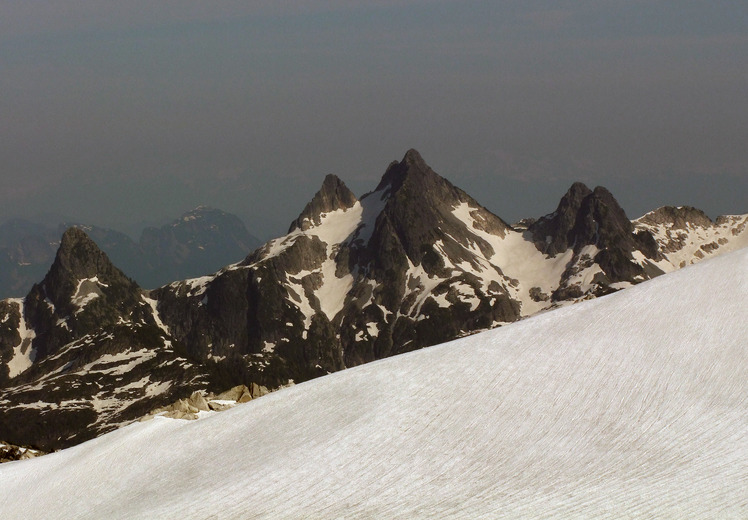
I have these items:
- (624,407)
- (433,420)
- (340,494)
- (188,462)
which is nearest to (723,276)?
(624,407)

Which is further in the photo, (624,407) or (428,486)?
(624,407)

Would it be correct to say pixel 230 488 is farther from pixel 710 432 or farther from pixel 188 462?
pixel 710 432

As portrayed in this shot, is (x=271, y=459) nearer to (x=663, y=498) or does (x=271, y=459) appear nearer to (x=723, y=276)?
(x=663, y=498)

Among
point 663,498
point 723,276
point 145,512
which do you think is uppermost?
point 723,276

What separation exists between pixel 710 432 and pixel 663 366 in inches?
356

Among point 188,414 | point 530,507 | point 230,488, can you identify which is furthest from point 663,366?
point 188,414

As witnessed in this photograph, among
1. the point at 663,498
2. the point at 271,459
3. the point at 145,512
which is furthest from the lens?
the point at 271,459

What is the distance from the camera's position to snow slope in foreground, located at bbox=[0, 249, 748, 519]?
4069 centimetres

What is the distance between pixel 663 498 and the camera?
123 feet

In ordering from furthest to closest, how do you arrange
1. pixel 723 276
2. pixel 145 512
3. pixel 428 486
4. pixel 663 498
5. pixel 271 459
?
pixel 723 276, pixel 271 459, pixel 145 512, pixel 428 486, pixel 663 498

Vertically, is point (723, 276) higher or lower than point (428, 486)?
higher

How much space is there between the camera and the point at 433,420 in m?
51.1

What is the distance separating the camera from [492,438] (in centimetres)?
4800

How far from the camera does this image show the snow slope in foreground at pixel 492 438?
4069cm
